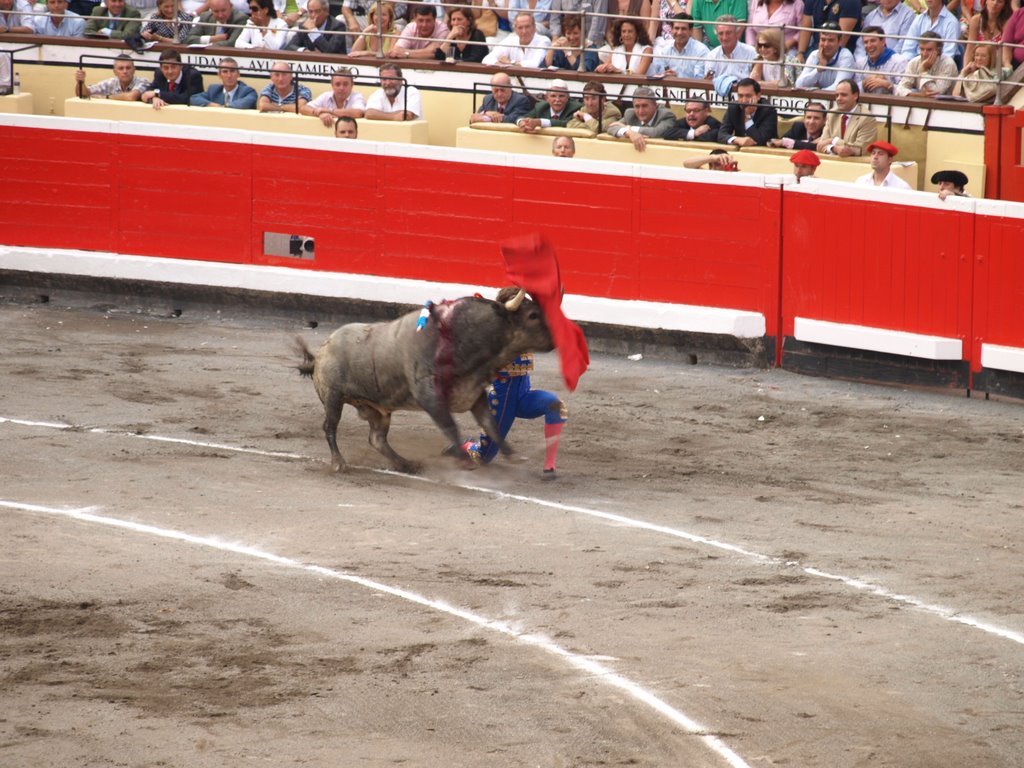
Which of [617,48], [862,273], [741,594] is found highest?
[617,48]

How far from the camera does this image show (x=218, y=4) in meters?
18.5

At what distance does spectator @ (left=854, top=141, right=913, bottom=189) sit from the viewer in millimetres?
12727

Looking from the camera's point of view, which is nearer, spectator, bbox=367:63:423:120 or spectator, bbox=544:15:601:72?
spectator, bbox=367:63:423:120

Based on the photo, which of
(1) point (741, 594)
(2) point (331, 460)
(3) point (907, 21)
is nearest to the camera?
(1) point (741, 594)

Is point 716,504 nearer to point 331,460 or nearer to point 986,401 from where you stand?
point 331,460

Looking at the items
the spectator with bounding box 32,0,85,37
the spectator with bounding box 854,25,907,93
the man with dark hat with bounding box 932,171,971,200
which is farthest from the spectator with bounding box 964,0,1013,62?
the spectator with bounding box 32,0,85,37

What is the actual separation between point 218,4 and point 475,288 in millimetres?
5994

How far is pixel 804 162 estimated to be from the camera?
13172 mm

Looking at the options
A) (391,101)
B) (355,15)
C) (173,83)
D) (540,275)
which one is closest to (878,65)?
(391,101)

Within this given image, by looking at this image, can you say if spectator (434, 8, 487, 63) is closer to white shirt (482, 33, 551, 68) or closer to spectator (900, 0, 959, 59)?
white shirt (482, 33, 551, 68)

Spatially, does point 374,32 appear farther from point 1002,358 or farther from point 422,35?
point 1002,358

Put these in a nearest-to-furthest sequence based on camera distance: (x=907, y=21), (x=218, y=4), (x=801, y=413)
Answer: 1. (x=801, y=413)
2. (x=907, y=21)
3. (x=218, y=4)

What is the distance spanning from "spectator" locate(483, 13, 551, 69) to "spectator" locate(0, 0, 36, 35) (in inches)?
223

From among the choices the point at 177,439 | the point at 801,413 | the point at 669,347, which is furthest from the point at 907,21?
the point at 177,439
